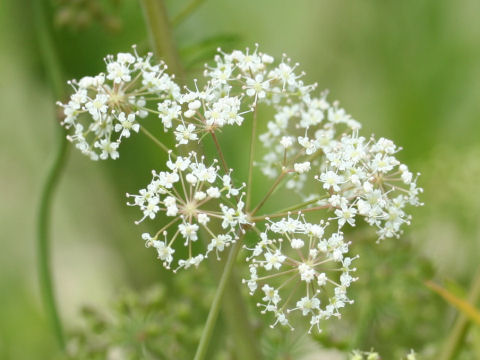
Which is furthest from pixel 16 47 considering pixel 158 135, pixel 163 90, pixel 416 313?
pixel 416 313

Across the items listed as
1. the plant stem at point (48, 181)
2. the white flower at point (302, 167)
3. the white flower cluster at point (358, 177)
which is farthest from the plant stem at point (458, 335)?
the plant stem at point (48, 181)

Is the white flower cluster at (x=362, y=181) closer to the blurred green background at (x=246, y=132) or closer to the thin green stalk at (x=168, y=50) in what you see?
the thin green stalk at (x=168, y=50)


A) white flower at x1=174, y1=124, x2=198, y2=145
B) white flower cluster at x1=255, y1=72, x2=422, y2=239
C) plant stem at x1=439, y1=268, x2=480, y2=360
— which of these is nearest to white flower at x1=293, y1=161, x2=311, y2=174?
white flower cluster at x1=255, y1=72, x2=422, y2=239

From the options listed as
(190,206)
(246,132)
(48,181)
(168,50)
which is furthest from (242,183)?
(246,132)

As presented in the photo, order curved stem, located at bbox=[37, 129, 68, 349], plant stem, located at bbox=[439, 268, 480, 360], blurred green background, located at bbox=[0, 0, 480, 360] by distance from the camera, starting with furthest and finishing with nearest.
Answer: blurred green background, located at bbox=[0, 0, 480, 360] → curved stem, located at bbox=[37, 129, 68, 349] → plant stem, located at bbox=[439, 268, 480, 360]

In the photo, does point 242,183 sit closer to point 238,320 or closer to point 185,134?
point 185,134

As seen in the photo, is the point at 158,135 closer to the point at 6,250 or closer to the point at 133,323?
the point at 133,323

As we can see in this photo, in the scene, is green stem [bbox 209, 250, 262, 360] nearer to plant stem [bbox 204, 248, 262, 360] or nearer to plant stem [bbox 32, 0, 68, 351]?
plant stem [bbox 204, 248, 262, 360]
